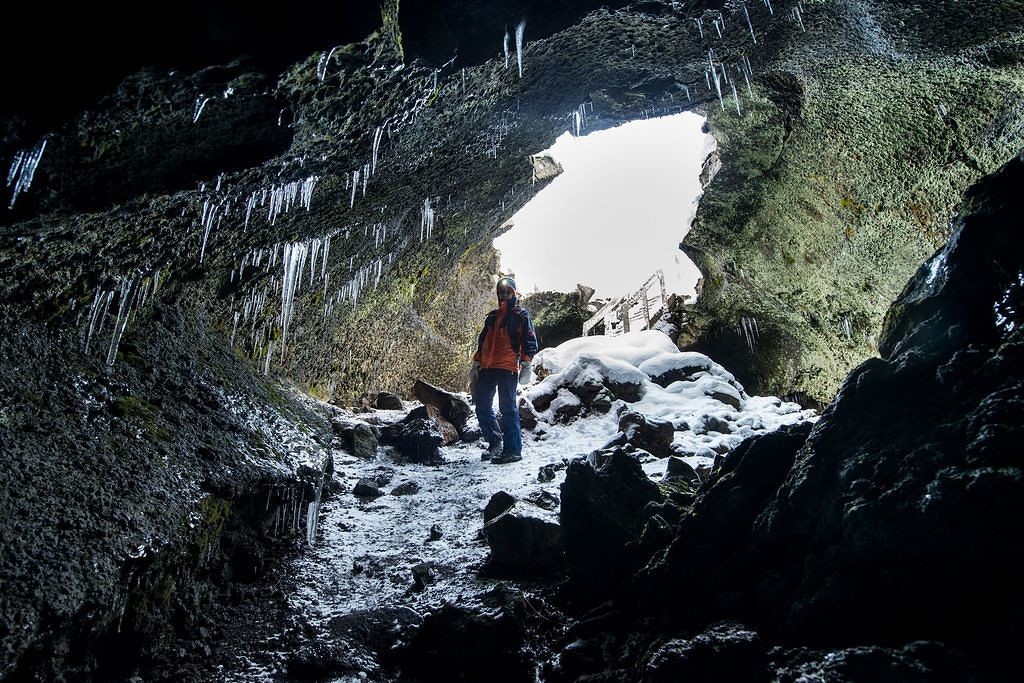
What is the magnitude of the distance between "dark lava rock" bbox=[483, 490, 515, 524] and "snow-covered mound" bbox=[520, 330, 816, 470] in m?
2.79

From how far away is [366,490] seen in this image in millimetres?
5555

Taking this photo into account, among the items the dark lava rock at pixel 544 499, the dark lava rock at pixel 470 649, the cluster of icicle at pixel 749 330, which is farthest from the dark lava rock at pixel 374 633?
the cluster of icicle at pixel 749 330

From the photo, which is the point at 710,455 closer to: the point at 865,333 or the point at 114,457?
the point at 865,333

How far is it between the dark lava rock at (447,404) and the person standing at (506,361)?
75.1 inches

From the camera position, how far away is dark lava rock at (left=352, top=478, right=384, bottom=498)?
5543mm

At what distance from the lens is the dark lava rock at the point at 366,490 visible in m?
5.54

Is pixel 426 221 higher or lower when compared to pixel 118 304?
higher

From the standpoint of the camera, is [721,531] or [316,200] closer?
[721,531]

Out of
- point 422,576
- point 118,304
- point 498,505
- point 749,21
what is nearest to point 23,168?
point 118,304

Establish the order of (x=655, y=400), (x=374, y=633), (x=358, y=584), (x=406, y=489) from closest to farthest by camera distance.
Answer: (x=374, y=633) → (x=358, y=584) → (x=406, y=489) → (x=655, y=400)

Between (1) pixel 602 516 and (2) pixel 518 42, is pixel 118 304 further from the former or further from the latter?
(1) pixel 602 516

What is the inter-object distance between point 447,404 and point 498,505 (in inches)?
188

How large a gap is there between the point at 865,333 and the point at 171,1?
10671 mm

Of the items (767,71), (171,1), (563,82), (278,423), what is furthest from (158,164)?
(767,71)
